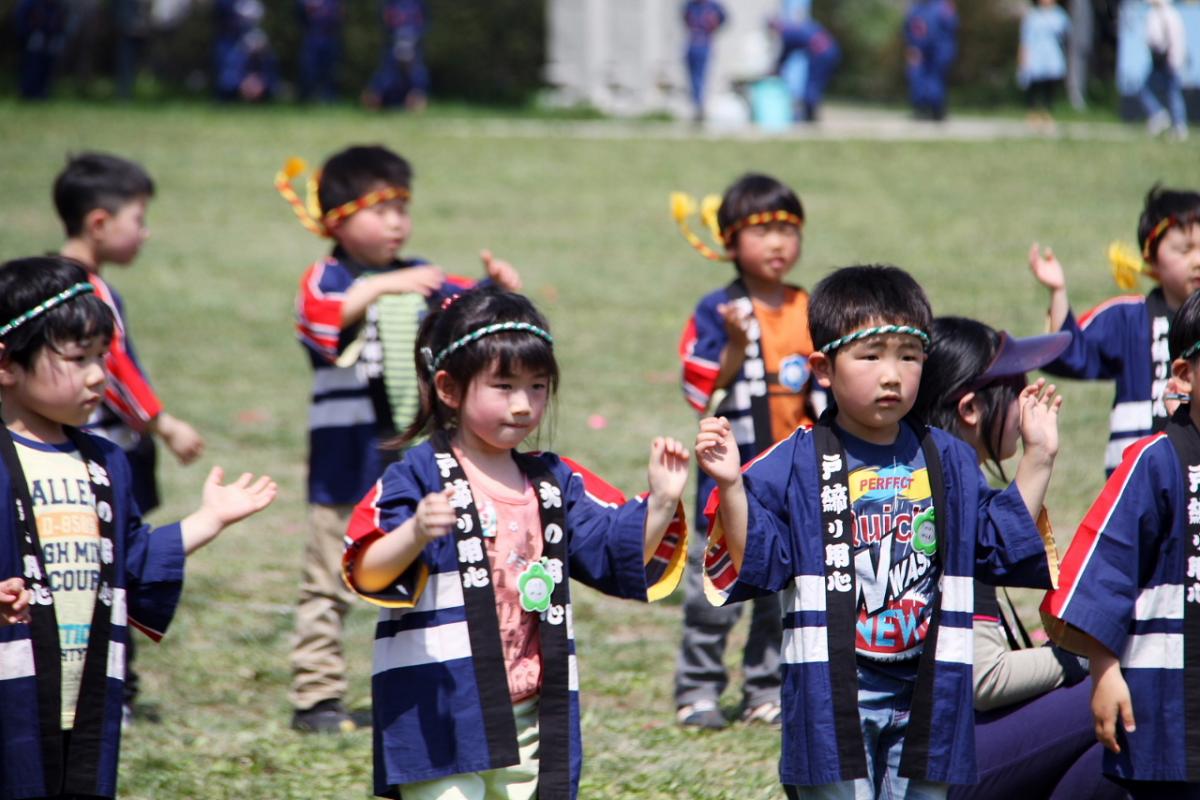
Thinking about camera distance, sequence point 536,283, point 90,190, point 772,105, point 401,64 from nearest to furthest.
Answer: point 90,190 → point 536,283 → point 772,105 → point 401,64

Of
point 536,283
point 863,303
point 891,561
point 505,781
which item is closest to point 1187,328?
point 863,303

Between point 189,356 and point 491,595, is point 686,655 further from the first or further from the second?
point 189,356

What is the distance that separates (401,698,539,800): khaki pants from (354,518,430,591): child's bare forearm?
1.27 feet

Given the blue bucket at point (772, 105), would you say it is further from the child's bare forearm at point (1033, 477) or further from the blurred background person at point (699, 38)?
the child's bare forearm at point (1033, 477)

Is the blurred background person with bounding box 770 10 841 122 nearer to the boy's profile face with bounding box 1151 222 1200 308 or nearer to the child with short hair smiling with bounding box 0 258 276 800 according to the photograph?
the boy's profile face with bounding box 1151 222 1200 308

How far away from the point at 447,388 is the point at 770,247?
5.87 feet

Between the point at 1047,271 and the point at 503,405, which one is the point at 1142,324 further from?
the point at 503,405

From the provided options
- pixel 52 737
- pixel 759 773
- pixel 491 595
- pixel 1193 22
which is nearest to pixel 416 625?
pixel 491 595

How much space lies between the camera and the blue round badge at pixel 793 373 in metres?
4.85

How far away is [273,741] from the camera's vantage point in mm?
4934

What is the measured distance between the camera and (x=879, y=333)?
3.22 metres

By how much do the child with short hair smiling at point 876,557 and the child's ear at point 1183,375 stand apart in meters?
0.27

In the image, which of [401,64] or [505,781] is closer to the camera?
[505,781]

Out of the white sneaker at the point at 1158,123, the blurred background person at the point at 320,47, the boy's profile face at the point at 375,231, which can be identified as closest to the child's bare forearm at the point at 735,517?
the boy's profile face at the point at 375,231
